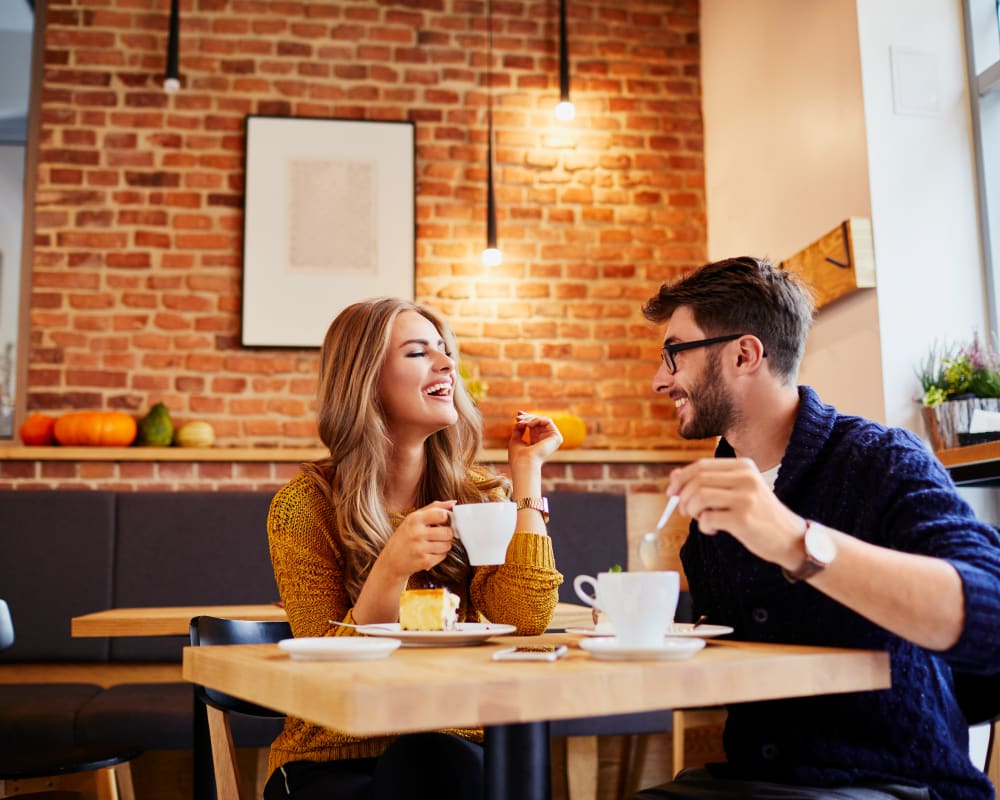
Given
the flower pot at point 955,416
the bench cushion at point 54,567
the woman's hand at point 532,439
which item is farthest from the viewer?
the bench cushion at point 54,567

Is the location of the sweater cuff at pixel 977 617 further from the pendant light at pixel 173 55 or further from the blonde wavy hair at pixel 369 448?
the pendant light at pixel 173 55

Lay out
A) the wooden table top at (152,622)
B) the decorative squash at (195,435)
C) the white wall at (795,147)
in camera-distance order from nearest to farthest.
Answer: the wooden table top at (152,622)
the white wall at (795,147)
the decorative squash at (195,435)

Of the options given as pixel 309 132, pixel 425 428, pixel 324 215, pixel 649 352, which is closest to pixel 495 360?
pixel 649 352

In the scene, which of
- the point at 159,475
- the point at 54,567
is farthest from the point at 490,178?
the point at 54,567

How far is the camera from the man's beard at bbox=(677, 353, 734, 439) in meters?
1.57

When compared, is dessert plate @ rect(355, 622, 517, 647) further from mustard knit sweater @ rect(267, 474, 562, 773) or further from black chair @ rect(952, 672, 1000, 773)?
black chair @ rect(952, 672, 1000, 773)

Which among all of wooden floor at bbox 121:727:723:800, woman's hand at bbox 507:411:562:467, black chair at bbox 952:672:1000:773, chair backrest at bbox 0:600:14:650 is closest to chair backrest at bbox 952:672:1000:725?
black chair at bbox 952:672:1000:773

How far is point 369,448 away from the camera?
196 centimetres

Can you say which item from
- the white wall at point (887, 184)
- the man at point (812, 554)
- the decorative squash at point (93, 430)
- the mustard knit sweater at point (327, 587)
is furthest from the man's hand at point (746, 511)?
the decorative squash at point (93, 430)

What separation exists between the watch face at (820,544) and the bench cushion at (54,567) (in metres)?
3.34

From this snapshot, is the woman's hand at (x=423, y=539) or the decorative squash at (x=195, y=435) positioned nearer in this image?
the woman's hand at (x=423, y=539)

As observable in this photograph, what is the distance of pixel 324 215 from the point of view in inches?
175

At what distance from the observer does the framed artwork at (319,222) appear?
436 centimetres

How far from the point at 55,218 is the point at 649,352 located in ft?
8.93
